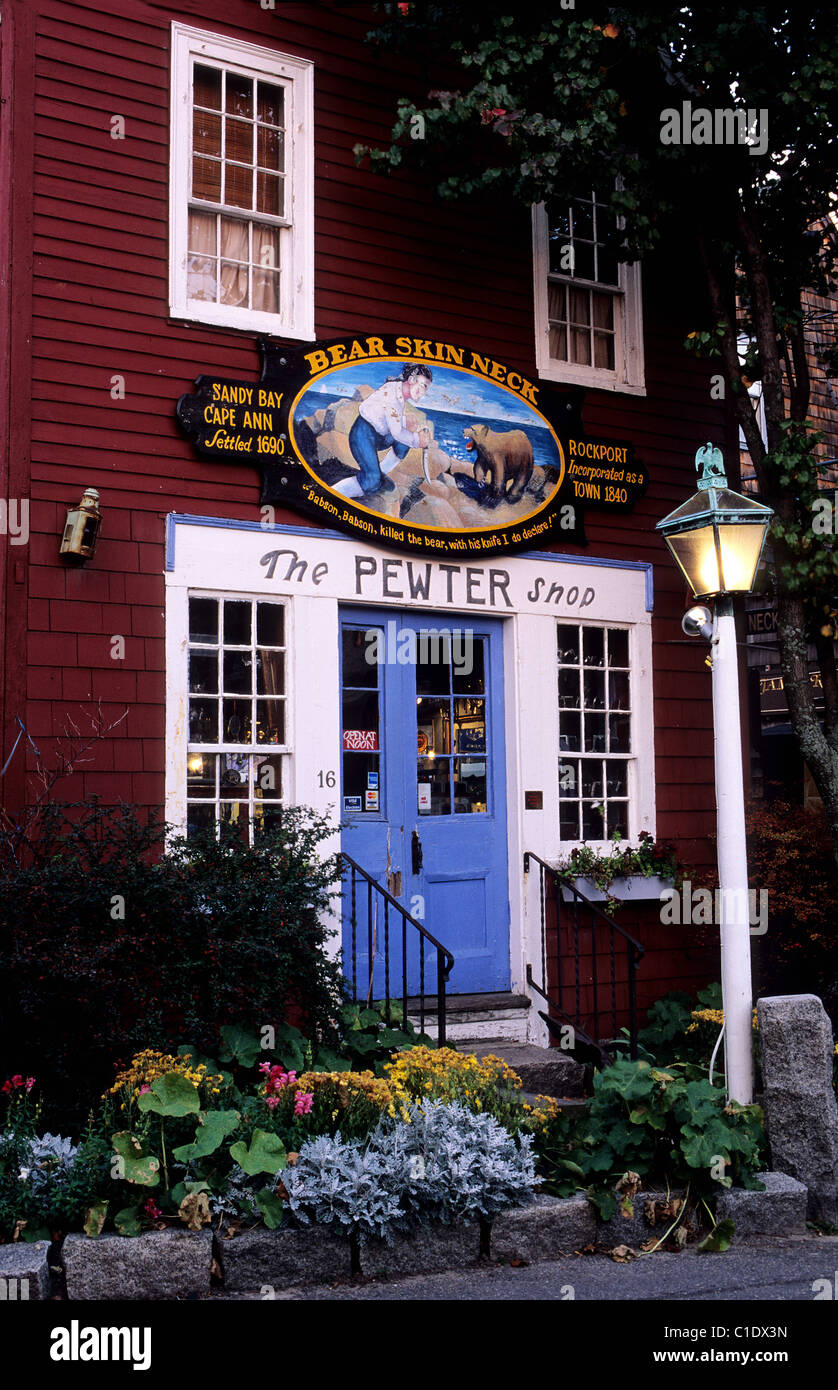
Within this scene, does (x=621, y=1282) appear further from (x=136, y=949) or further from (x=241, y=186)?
(x=241, y=186)

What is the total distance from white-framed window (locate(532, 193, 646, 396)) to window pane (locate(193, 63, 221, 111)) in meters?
2.27

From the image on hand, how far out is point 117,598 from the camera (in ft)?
21.4

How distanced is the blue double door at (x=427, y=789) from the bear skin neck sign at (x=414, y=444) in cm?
62

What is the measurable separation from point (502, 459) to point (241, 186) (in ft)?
7.34

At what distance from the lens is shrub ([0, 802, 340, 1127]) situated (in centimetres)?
513

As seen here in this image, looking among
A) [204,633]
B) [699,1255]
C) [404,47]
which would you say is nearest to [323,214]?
[404,47]

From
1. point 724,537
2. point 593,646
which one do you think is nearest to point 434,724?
point 593,646

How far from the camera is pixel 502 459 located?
7.87 m

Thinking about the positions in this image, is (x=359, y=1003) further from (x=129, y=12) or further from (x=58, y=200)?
(x=129, y=12)

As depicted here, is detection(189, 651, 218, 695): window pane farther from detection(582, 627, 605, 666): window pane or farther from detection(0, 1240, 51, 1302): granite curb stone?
detection(0, 1240, 51, 1302): granite curb stone

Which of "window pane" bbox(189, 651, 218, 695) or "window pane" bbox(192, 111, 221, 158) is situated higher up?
"window pane" bbox(192, 111, 221, 158)

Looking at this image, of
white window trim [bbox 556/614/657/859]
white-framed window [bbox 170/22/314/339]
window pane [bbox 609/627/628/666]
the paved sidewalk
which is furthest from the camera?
window pane [bbox 609/627/628/666]

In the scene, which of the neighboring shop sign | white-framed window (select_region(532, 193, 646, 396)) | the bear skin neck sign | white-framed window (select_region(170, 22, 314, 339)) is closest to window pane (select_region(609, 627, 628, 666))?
the bear skin neck sign

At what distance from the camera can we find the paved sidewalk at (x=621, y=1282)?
4520 millimetres
